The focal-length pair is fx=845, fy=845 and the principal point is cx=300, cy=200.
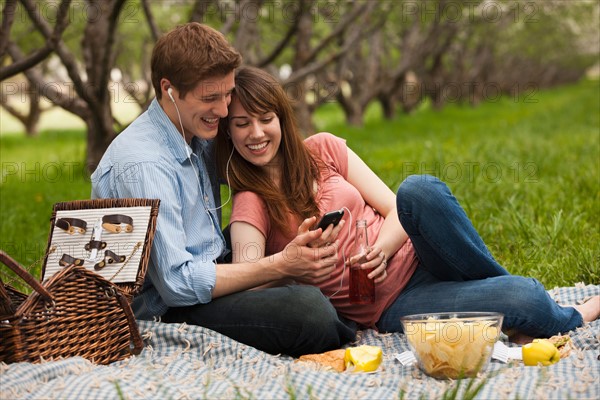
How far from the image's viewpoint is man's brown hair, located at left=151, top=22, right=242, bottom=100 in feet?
11.5

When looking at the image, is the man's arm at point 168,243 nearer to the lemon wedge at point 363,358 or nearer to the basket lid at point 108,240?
the basket lid at point 108,240

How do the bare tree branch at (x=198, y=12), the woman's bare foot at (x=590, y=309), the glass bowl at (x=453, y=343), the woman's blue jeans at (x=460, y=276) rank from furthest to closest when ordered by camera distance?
the bare tree branch at (x=198, y=12), the woman's bare foot at (x=590, y=309), the woman's blue jeans at (x=460, y=276), the glass bowl at (x=453, y=343)

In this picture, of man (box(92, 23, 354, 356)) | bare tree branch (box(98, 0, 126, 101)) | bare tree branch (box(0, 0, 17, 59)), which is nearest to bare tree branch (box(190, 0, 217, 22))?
bare tree branch (box(98, 0, 126, 101))

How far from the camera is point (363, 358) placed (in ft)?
10.9

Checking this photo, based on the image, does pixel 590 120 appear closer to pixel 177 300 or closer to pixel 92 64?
pixel 92 64

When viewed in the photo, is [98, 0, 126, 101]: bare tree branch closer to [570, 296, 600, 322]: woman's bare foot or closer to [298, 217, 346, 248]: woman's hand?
[298, 217, 346, 248]: woman's hand

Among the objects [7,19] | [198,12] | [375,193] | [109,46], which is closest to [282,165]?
[375,193]

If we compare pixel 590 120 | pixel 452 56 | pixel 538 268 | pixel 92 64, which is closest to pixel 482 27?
pixel 452 56

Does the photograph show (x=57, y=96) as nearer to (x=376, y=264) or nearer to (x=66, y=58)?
(x=66, y=58)

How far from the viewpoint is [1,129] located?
25.6 m

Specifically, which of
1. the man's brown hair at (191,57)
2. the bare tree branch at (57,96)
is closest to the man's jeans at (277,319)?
the man's brown hair at (191,57)

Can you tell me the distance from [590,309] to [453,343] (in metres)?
1.06

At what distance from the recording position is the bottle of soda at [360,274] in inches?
145

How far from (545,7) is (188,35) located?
72.6 ft
